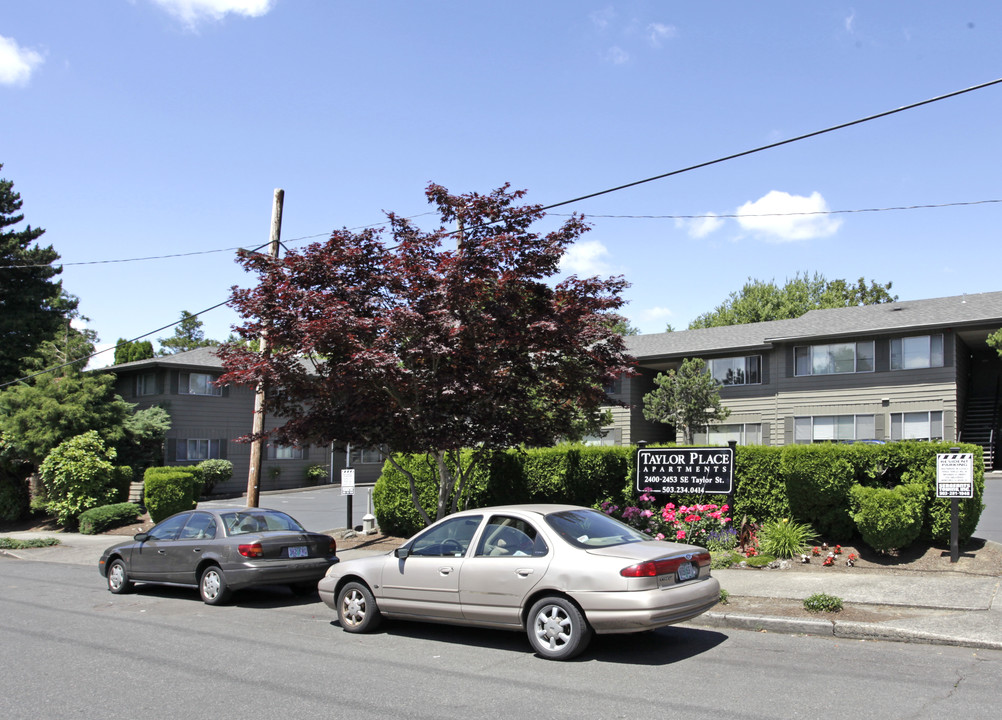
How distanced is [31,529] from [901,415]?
30.0 metres

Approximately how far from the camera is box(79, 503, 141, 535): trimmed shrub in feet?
75.0

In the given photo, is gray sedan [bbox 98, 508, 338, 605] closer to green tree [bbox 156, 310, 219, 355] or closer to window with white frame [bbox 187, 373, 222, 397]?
window with white frame [bbox 187, 373, 222, 397]

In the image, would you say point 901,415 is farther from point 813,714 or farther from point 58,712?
point 58,712

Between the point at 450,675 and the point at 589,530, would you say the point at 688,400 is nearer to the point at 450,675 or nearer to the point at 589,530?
the point at 589,530

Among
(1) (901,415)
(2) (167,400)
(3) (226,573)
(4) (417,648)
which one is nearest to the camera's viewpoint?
(4) (417,648)

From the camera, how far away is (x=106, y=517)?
75.4 ft

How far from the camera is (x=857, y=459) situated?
12.8 m

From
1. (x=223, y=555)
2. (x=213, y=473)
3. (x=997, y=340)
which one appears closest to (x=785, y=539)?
(x=223, y=555)

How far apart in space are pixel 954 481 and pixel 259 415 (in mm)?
11225

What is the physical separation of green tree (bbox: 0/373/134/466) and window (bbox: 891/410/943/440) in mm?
27665

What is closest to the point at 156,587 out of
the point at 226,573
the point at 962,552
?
the point at 226,573

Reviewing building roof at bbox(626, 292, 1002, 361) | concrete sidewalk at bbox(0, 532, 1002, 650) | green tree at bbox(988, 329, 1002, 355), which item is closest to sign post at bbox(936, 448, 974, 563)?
concrete sidewalk at bbox(0, 532, 1002, 650)

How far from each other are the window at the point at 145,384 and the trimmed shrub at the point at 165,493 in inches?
524

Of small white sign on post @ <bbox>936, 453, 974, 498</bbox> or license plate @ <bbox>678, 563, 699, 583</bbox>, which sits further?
small white sign on post @ <bbox>936, 453, 974, 498</bbox>
